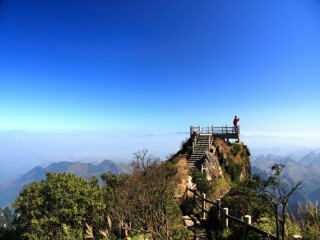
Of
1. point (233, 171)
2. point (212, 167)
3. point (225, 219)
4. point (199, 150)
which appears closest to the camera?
point (225, 219)

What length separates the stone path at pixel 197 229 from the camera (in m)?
10.4

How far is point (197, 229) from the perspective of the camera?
11.3 meters

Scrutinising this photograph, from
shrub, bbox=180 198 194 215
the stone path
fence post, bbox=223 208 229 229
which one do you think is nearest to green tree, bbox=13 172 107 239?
the stone path

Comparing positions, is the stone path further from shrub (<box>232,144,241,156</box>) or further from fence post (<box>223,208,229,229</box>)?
shrub (<box>232,144,241,156</box>)

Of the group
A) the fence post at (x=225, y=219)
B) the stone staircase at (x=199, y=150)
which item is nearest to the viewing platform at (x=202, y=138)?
the stone staircase at (x=199, y=150)

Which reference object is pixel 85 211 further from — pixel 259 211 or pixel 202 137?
pixel 202 137

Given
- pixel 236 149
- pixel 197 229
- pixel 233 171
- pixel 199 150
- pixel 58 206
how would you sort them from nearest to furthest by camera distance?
pixel 58 206
pixel 197 229
pixel 233 171
pixel 199 150
pixel 236 149

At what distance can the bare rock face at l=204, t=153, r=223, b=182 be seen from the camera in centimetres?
1983

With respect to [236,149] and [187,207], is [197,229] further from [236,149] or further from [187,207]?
[236,149]

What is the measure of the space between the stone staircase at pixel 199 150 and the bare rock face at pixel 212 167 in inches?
37.4

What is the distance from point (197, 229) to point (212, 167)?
10.3m

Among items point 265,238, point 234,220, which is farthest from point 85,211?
point 265,238

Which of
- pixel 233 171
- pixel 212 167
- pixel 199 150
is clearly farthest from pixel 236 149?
pixel 212 167

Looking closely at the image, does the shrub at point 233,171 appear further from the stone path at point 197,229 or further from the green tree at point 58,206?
the green tree at point 58,206
